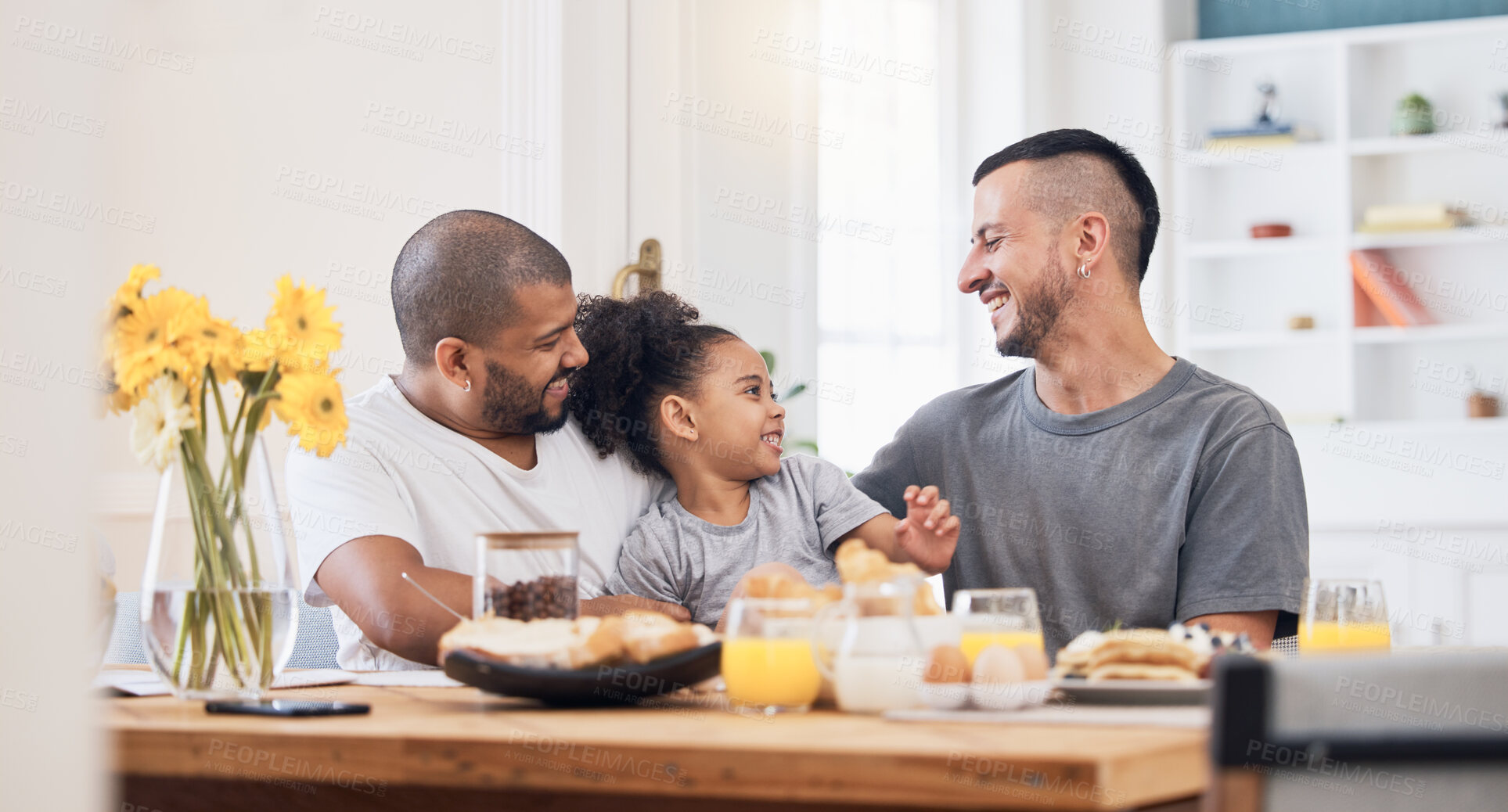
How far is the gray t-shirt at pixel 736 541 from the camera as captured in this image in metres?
1.91

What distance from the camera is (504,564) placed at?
1.25m

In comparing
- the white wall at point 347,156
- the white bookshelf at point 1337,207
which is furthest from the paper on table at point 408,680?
the white bookshelf at point 1337,207

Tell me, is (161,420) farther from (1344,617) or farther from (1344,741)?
(1344,617)

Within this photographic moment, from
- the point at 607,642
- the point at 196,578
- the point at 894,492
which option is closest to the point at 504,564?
the point at 607,642

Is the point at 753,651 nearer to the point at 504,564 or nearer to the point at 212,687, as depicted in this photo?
the point at 504,564

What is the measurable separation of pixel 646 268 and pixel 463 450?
134 centimetres

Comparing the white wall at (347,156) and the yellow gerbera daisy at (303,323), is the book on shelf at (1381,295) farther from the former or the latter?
the yellow gerbera daisy at (303,323)

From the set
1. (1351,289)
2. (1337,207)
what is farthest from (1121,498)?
(1337,207)

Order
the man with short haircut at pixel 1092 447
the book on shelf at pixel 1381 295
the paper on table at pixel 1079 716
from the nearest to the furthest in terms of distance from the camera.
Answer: the paper on table at pixel 1079 716 < the man with short haircut at pixel 1092 447 < the book on shelf at pixel 1381 295

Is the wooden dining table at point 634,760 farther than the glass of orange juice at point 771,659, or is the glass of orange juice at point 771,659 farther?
the glass of orange juice at point 771,659

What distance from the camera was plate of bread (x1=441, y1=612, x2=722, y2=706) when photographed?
3.70 feet

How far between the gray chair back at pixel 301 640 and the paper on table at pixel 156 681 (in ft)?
1.49

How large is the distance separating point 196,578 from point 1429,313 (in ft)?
14.0

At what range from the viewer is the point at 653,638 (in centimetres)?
118
